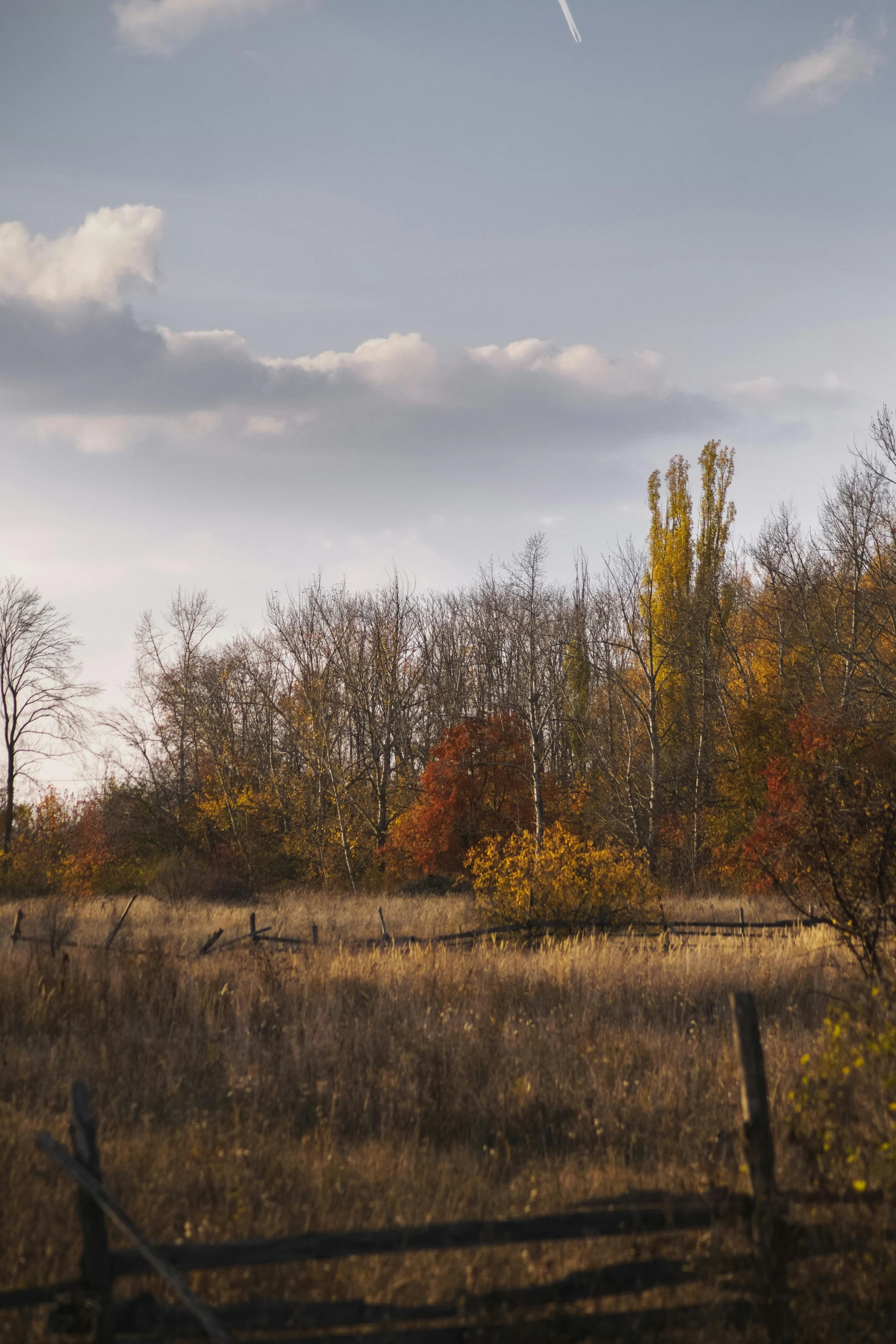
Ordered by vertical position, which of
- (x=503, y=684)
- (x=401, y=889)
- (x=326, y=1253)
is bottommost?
(x=401, y=889)

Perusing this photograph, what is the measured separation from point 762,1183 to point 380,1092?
351 cm

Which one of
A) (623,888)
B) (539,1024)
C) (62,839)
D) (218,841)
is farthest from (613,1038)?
(218,841)

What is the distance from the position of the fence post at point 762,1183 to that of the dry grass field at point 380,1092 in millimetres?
181

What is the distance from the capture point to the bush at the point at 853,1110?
189 inches

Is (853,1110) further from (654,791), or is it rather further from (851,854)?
(654,791)

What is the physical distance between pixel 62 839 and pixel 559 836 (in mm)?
22323

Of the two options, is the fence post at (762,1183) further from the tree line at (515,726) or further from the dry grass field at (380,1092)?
the tree line at (515,726)

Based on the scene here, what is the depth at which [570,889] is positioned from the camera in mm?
16672

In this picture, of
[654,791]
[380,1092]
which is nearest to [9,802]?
[654,791]

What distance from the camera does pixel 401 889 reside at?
30.7 m

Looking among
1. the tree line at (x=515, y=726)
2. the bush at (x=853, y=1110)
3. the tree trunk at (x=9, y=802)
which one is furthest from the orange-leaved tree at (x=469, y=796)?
the bush at (x=853, y=1110)

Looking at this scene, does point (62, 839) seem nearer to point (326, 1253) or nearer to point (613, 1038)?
point (613, 1038)

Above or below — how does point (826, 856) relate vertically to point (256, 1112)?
above

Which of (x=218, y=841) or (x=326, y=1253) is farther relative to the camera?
(x=218, y=841)
